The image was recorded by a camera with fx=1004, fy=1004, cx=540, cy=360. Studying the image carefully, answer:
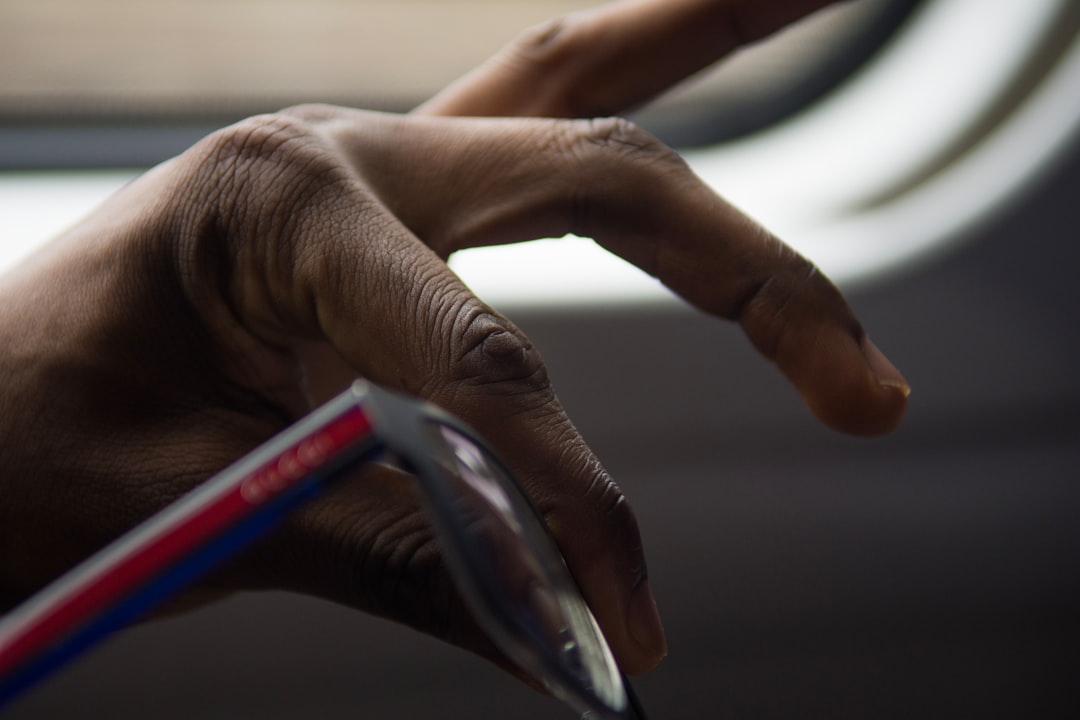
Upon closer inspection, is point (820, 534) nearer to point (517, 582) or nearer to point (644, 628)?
point (644, 628)

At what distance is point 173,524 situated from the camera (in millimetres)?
272

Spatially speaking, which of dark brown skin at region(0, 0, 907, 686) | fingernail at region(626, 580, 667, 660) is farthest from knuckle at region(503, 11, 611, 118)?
fingernail at region(626, 580, 667, 660)

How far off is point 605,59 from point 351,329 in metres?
0.32

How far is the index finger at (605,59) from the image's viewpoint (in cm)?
66

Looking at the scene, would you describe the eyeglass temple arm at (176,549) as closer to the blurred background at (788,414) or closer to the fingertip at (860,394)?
the fingertip at (860,394)

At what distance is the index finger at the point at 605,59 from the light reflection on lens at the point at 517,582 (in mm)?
386

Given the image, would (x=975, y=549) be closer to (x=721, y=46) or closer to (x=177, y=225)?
(x=721, y=46)

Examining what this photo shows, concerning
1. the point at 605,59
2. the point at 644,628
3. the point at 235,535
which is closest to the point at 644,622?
the point at 644,628

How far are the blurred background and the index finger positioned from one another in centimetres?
45

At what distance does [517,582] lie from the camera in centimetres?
34

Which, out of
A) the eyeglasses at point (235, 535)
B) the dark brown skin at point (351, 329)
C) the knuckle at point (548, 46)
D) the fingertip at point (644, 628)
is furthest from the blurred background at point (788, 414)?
the eyeglasses at point (235, 535)

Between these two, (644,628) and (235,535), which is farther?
(644,628)

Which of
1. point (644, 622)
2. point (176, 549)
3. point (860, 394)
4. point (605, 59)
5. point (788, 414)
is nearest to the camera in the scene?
point (176, 549)

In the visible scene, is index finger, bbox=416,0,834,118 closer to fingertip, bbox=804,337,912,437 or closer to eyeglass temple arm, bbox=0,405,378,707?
fingertip, bbox=804,337,912,437
